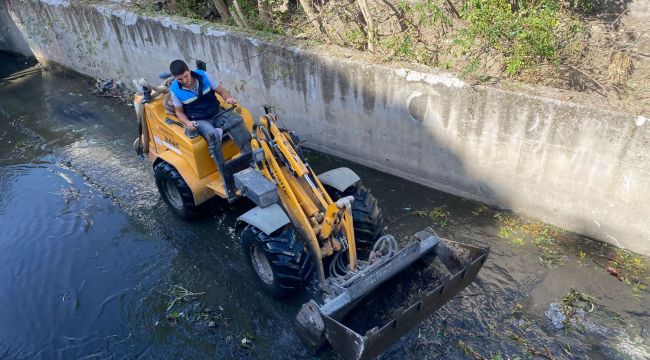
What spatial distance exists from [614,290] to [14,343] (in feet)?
20.5

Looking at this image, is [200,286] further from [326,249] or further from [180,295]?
[326,249]

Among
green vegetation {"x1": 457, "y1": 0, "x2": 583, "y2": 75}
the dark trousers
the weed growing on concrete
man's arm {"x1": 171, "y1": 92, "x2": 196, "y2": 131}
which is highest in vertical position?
green vegetation {"x1": 457, "y1": 0, "x2": 583, "y2": 75}

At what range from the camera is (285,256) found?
4602 millimetres

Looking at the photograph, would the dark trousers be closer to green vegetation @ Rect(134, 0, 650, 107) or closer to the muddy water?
the muddy water

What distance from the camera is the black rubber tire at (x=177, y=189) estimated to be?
5.96 metres

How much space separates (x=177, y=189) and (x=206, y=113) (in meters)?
1.08

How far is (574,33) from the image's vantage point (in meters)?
6.15

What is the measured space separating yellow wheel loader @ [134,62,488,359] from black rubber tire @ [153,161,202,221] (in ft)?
0.57

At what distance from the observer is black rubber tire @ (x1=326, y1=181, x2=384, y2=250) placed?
5.18 meters

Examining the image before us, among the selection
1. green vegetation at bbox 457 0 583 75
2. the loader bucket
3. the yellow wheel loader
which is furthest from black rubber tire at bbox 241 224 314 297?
green vegetation at bbox 457 0 583 75

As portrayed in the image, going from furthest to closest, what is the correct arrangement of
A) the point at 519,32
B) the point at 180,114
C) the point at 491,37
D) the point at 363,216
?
the point at 491,37 → the point at 519,32 → the point at 180,114 → the point at 363,216

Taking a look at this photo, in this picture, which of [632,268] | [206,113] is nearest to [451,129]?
[632,268]

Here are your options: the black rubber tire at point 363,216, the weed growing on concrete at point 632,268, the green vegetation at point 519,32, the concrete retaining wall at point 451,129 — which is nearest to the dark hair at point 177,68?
the black rubber tire at point 363,216

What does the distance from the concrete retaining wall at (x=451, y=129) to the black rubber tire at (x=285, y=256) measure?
2.72m
